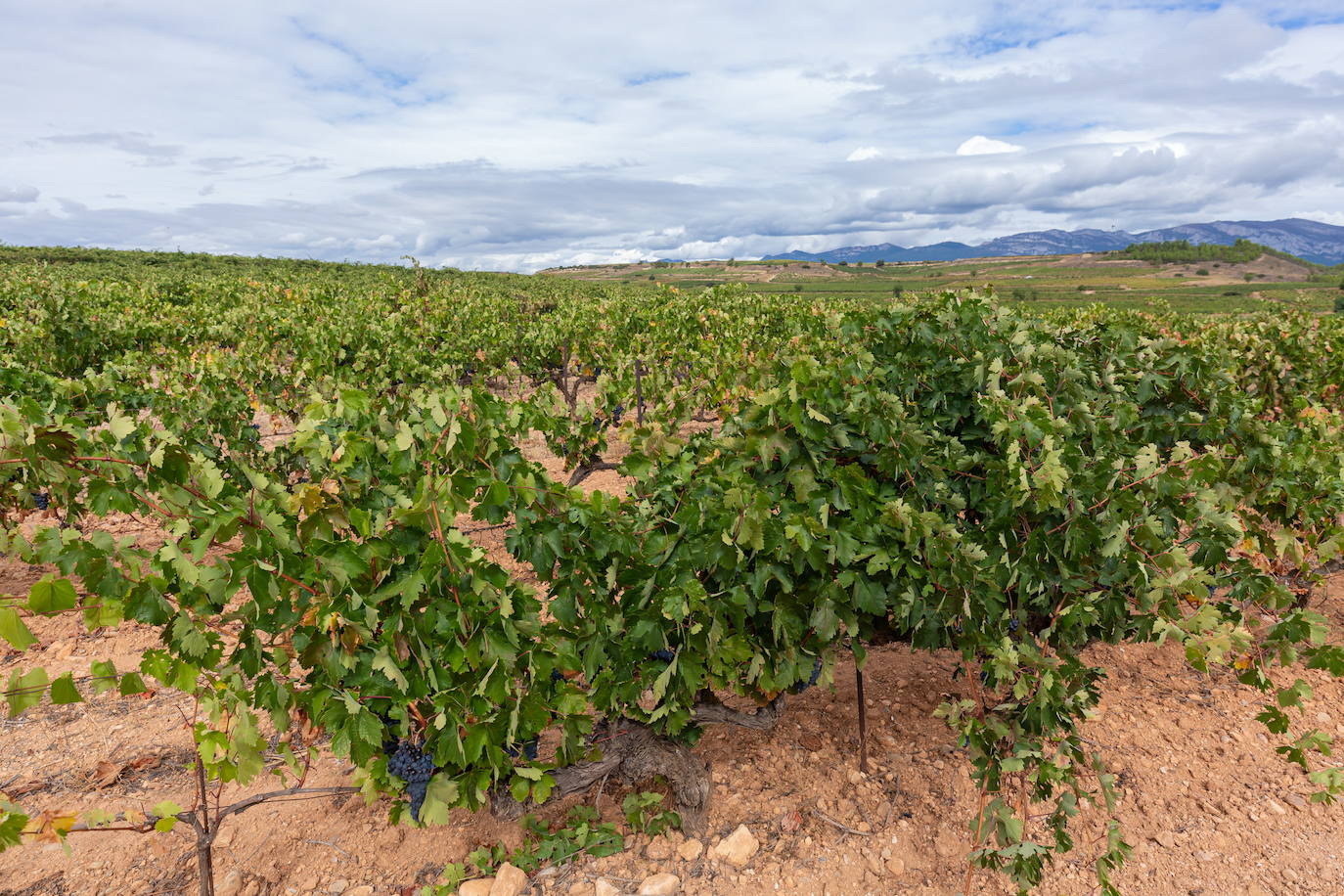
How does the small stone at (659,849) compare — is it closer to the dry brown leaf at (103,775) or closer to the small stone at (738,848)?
the small stone at (738,848)

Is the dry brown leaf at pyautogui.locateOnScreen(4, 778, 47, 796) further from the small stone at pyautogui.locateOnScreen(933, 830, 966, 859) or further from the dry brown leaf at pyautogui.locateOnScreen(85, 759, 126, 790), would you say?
the small stone at pyautogui.locateOnScreen(933, 830, 966, 859)

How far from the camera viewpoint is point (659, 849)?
3936mm

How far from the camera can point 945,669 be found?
561cm

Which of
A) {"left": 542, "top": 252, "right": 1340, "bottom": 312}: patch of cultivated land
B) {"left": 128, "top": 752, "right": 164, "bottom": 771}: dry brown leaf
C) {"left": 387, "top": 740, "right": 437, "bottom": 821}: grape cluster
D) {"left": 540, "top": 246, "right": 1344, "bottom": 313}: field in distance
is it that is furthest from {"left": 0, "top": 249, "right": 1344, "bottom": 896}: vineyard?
{"left": 542, "top": 252, "right": 1340, "bottom": 312}: patch of cultivated land

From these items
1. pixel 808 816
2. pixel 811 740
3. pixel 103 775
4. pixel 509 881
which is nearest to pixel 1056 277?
pixel 811 740

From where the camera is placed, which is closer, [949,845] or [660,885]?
[660,885]

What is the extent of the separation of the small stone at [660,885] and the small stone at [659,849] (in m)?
0.15

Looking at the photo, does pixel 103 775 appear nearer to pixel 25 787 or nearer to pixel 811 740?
pixel 25 787

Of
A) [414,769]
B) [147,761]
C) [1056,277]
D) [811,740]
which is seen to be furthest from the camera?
[1056,277]

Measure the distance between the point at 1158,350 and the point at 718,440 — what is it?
349 cm

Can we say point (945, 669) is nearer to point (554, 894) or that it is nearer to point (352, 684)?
point (554, 894)

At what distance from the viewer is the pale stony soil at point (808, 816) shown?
3.74m

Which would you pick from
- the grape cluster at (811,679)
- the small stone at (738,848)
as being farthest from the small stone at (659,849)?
the grape cluster at (811,679)

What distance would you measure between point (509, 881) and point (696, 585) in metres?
1.92
